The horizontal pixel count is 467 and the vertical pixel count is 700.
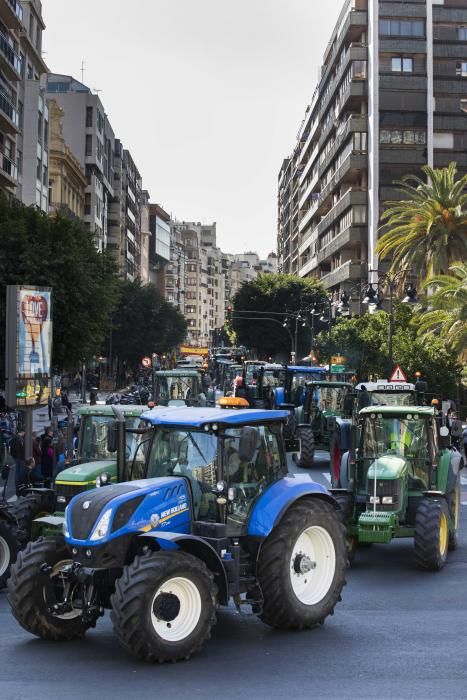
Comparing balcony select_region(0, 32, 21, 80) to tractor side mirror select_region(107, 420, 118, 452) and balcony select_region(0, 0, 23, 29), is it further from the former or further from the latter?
tractor side mirror select_region(107, 420, 118, 452)

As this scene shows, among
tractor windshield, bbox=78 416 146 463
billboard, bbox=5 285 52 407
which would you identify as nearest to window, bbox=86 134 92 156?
→ billboard, bbox=5 285 52 407

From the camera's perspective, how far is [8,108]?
51.7m

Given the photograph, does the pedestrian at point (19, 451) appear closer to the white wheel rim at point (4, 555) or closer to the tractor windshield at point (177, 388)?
the white wheel rim at point (4, 555)

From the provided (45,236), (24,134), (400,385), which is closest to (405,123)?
(24,134)

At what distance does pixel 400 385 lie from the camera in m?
19.9

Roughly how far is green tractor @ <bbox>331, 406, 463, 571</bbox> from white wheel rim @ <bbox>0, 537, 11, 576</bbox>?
478 cm

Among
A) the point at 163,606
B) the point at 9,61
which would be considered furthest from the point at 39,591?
the point at 9,61

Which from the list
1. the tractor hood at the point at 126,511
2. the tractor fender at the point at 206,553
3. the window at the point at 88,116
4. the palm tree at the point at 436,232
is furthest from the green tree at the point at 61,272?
the window at the point at 88,116

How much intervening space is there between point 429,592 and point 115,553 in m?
5.21

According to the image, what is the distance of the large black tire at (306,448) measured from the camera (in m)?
27.7

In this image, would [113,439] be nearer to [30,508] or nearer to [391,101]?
[30,508]

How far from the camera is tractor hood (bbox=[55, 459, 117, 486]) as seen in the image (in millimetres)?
13759

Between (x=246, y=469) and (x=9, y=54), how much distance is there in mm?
47019

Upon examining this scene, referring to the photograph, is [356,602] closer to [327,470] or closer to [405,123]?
[327,470]
